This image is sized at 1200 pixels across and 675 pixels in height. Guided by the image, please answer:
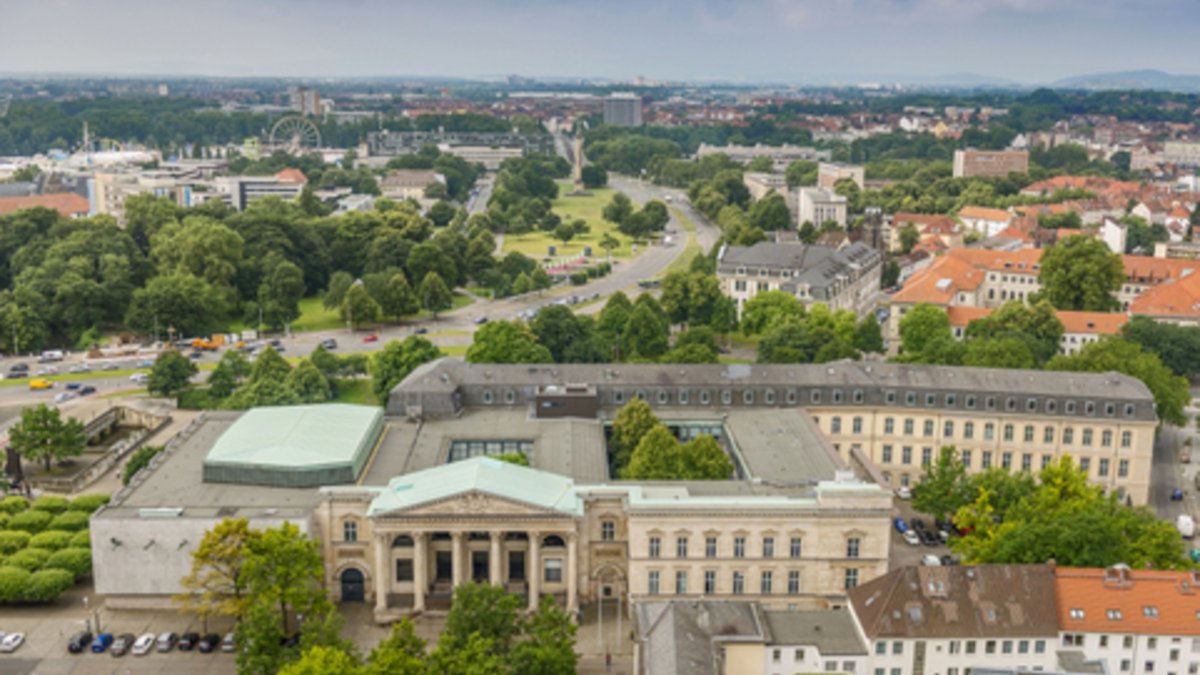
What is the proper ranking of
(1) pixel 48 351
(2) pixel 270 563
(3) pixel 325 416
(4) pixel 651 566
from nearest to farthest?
(2) pixel 270 563 < (4) pixel 651 566 < (3) pixel 325 416 < (1) pixel 48 351

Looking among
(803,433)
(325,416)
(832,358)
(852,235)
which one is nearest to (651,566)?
(803,433)

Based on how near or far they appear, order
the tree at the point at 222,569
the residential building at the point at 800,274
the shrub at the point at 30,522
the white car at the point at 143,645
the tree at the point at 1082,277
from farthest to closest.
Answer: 1. the tree at the point at 1082,277
2. the residential building at the point at 800,274
3. the shrub at the point at 30,522
4. the white car at the point at 143,645
5. the tree at the point at 222,569

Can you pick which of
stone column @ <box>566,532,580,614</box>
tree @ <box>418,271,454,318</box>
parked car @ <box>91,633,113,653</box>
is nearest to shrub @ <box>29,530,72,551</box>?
parked car @ <box>91,633,113,653</box>

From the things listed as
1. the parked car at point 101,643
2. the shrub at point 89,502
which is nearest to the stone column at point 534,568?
the parked car at point 101,643

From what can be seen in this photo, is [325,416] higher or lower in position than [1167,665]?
higher

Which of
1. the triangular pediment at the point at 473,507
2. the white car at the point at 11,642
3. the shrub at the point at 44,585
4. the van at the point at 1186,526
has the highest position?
the triangular pediment at the point at 473,507

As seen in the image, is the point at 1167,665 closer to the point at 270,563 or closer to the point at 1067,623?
the point at 1067,623

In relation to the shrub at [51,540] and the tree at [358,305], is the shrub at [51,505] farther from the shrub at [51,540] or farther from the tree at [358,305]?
the tree at [358,305]
